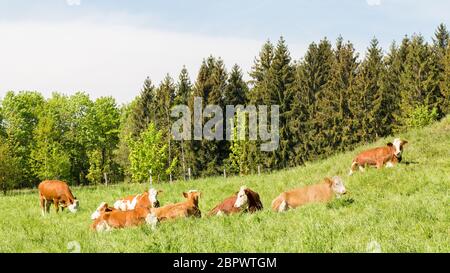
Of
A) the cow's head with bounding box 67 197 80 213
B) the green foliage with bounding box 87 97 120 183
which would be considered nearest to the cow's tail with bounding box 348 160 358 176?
the cow's head with bounding box 67 197 80 213

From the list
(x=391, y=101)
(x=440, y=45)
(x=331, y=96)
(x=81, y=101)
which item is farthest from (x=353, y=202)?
(x=81, y=101)

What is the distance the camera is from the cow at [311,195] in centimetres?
1387

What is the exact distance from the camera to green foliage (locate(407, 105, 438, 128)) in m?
52.4

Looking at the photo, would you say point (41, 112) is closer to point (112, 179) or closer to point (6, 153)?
point (112, 179)

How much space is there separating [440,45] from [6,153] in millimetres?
57929

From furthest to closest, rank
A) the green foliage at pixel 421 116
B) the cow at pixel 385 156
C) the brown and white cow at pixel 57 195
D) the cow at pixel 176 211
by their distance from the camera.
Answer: the green foliage at pixel 421 116 → the brown and white cow at pixel 57 195 → the cow at pixel 385 156 → the cow at pixel 176 211

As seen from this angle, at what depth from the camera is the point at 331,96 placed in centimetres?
5822

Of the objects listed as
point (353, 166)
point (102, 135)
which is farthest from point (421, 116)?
point (102, 135)

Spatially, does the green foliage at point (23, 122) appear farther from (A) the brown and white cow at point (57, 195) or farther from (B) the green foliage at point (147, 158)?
(A) the brown and white cow at point (57, 195)

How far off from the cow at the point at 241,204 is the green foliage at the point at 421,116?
42.7 m

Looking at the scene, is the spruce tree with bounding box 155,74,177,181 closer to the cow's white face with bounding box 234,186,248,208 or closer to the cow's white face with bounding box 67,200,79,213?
the cow's white face with bounding box 67,200,79,213

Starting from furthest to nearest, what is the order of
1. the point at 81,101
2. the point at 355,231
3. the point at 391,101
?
the point at 81,101
the point at 391,101
the point at 355,231

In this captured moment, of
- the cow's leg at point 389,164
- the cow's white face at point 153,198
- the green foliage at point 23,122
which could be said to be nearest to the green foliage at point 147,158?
the green foliage at point 23,122

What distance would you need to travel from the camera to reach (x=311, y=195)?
557 inches
